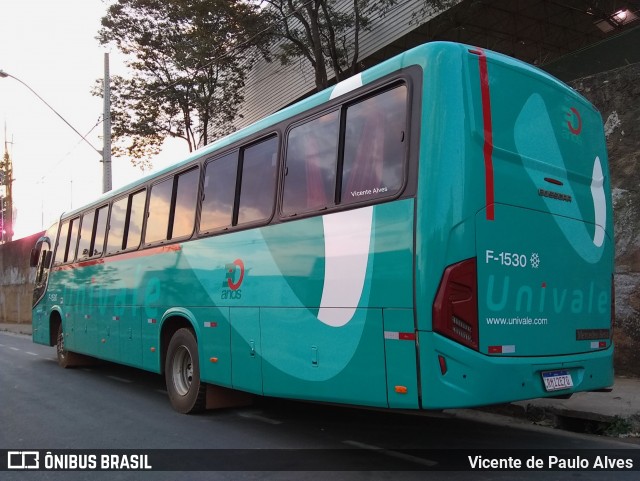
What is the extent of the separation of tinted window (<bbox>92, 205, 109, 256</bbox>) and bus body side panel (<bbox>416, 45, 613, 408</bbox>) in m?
7.37

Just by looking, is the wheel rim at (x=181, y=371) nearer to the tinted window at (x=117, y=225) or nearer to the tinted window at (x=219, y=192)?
the tinted window at (x=219, y=192)

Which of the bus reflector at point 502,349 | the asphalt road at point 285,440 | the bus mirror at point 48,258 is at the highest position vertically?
the bus mirror at point 48,258

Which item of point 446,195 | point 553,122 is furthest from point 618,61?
point 446,195

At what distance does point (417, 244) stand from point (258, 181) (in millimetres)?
2472

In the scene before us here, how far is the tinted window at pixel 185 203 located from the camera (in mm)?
7219

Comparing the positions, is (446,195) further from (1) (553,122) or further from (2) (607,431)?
(2) (607,431)

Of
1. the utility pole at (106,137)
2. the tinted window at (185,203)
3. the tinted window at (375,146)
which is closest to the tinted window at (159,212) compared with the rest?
the tinted window at (185,203)

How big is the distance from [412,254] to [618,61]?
897 centimetres

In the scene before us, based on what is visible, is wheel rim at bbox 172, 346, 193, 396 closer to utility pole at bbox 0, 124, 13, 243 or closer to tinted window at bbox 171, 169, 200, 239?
tinted window at bbox 171, 169, 200, 239

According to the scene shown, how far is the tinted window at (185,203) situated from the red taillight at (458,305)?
3989 millimetres

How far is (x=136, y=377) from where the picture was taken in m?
10.6

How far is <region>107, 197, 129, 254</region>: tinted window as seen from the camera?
9195 mm

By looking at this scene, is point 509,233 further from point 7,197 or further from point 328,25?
point 7,197

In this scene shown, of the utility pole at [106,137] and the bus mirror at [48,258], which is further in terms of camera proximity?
the utility pole at [106,137]
